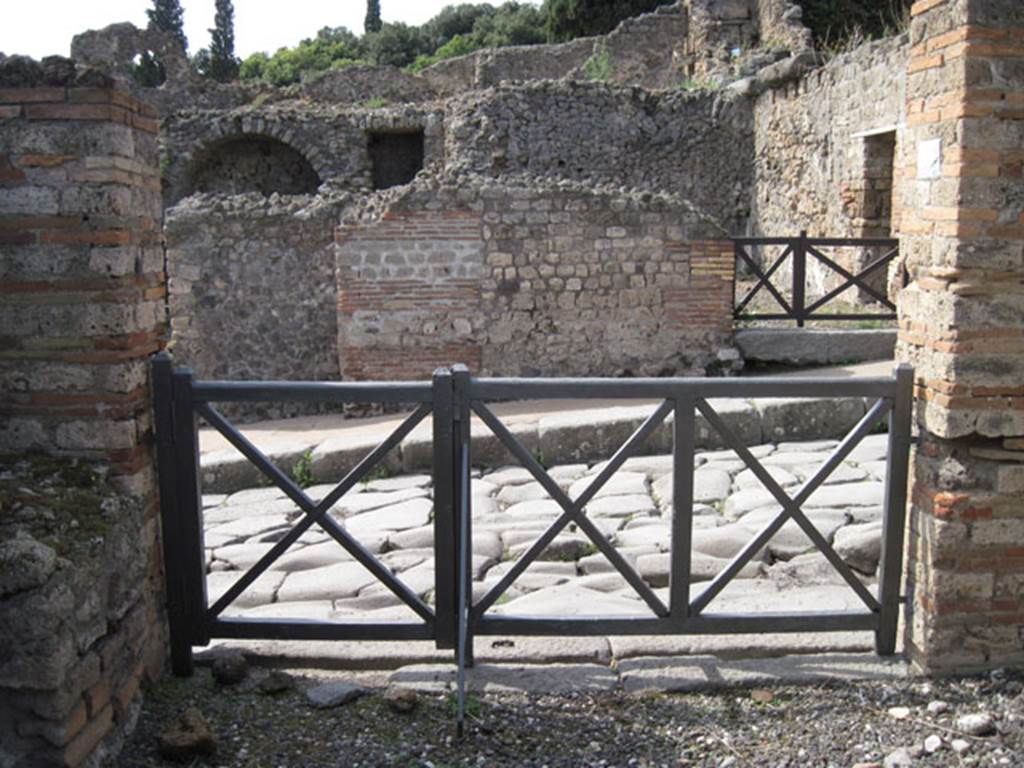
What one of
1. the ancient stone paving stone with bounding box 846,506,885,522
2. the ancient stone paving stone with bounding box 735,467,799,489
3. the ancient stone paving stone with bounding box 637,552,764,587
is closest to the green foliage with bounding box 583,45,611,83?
the ancient stone paving stone with bounding box 735,467,799,489

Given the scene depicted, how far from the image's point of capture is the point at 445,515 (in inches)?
153

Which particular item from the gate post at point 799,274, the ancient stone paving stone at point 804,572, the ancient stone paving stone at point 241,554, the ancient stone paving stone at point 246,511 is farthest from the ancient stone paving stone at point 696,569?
the gate post at point 799,274

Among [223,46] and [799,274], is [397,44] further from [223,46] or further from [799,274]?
[799,274]

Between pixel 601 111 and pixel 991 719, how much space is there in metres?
12.9

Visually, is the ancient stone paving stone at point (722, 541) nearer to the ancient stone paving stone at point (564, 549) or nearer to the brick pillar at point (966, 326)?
the ancient stone paving stone at point (564, 549)

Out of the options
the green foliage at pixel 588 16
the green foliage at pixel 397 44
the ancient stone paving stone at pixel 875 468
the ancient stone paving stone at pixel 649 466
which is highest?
the green foliage at pixel 397 44

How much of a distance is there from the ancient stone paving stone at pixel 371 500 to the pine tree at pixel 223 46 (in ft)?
120

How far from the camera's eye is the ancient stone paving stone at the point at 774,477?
260 inches

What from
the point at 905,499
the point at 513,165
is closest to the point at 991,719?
the point at 905,499

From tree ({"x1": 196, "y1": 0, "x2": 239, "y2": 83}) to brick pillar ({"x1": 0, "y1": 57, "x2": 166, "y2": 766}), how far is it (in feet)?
128

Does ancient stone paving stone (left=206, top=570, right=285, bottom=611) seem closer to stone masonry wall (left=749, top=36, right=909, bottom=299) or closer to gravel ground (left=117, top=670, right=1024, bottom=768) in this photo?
gravel ground (left=117, top=670, right=1024, bottom=768)

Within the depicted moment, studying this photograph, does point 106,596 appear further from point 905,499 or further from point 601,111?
point 601,111

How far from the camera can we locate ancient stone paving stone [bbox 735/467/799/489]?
21.6 feet

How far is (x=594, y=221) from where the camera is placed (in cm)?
962
